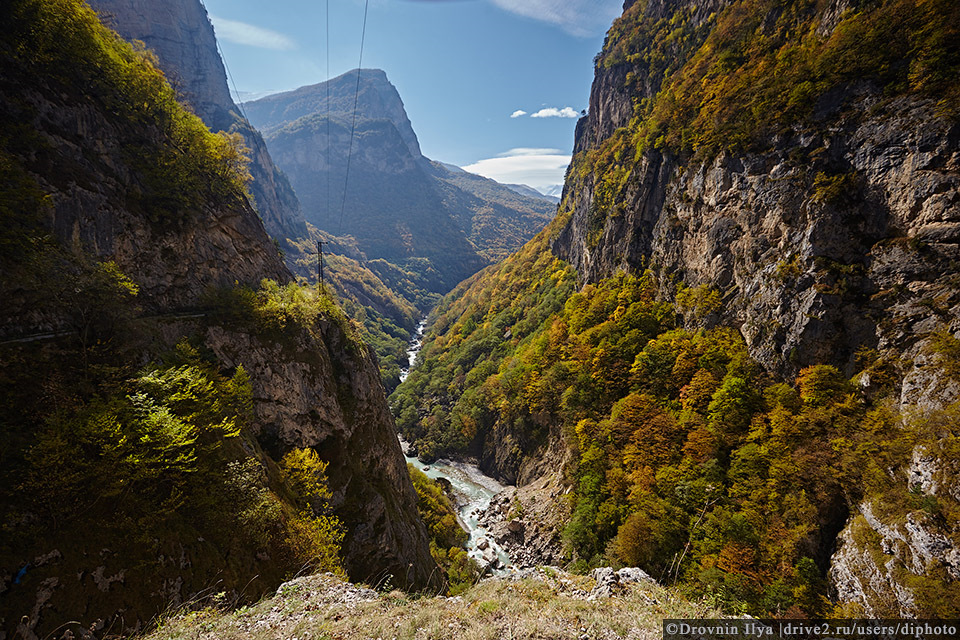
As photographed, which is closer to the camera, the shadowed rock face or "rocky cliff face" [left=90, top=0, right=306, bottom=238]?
the shadowed rock face

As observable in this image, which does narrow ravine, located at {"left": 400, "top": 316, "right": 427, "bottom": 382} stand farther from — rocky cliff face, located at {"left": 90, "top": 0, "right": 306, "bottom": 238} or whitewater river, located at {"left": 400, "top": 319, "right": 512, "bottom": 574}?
rocky cliff face, located at {"left": 90, "top": 0, "right": 306, "bottom": 238}

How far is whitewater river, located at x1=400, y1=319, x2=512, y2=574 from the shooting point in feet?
110

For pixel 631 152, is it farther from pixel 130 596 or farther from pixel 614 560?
pixel 130 596

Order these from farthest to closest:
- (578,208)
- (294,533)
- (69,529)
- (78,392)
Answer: (578,208), (294,533), (78,392), (69,529)

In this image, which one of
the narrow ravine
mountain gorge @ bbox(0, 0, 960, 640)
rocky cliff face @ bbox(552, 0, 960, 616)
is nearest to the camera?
mountain gorge @ bbox(0, 0, 960, 640)

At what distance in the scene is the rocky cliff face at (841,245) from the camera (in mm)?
16219

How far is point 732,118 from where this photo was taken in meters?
32.4

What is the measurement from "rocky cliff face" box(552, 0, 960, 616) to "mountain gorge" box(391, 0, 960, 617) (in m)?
→ 0.11

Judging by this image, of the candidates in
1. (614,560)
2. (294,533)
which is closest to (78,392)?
(294,533)

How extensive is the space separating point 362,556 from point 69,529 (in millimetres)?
14685

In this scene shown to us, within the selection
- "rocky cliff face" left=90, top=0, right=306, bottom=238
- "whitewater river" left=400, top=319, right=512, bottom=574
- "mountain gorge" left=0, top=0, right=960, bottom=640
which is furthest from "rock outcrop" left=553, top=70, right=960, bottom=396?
"rocky cliff face" left=90, top=0, right=306, bottom=238

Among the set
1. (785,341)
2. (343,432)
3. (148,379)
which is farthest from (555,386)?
(148,379)

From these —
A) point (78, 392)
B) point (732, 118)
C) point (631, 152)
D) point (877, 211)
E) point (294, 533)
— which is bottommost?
point (294, 533)

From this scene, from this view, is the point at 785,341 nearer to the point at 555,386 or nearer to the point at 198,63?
the point at 555,386
